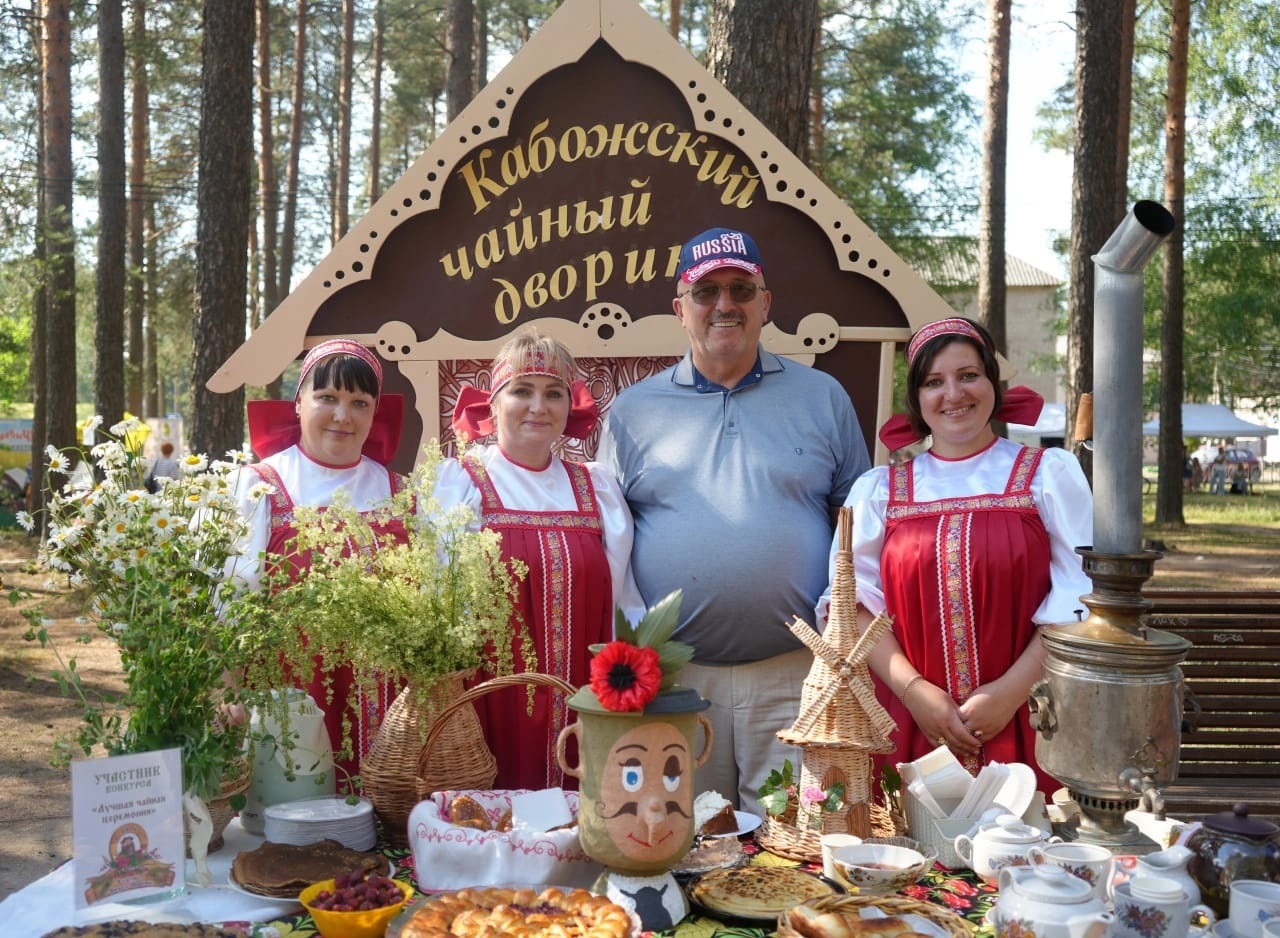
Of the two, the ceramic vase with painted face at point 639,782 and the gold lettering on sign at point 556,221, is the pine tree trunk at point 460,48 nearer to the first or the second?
the gold lettering on sign at point 556,221

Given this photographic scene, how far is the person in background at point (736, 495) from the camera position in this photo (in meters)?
3.11

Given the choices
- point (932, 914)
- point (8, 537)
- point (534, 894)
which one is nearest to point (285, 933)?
point (534, 894)

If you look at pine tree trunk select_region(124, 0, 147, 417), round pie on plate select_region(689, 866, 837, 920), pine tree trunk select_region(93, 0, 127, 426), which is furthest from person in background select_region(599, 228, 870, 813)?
pine tree trunk select_region(124, 0, 147, 417)

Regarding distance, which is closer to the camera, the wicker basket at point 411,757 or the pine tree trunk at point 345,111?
the wicker basket at point 411,757

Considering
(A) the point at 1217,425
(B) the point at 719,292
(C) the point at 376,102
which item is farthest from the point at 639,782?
(A) the point at 1217,425

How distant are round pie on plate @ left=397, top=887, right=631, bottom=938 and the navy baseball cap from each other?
1686 millimetres

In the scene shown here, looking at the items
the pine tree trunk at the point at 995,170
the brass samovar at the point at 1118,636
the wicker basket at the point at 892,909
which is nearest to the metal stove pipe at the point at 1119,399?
the brass samovar at the point at 1118,636

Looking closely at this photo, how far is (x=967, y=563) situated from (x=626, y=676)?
1175 millimetres

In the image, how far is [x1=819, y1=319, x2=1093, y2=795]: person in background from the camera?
280 cm

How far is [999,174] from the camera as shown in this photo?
12852 millimetres

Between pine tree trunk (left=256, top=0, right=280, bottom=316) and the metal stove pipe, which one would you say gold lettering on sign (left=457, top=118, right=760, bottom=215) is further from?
pine tree trunk (left=256, top=0, right=280, bottom=316)

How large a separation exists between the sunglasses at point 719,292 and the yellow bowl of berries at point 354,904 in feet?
5.77

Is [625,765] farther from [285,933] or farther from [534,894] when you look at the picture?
[285,933]

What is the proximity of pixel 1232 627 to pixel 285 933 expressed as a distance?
11.8 ft
